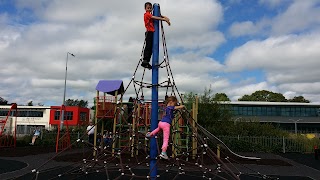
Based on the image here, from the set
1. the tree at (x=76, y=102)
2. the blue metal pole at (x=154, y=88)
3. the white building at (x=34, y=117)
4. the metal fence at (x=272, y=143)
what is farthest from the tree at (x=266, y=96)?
the blue metal pole at (x=154, y=88)

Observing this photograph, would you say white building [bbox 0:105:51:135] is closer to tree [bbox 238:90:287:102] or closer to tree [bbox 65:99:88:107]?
tree [bbox 65:99:88:107]

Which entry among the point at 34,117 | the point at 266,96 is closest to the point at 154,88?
the point at 34,117

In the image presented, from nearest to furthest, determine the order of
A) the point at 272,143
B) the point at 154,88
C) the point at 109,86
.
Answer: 1. the point at 154,88
2. the point at 109,86
3. the point at 272,143

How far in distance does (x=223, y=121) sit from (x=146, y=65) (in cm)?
1753

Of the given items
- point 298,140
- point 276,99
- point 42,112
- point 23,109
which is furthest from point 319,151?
point 276,99

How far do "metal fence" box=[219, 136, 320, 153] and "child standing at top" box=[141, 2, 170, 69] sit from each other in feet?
44.8

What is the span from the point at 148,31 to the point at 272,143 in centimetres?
1551

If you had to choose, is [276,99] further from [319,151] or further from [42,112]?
[319,151]

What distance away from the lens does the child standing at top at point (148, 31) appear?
21.1 ft

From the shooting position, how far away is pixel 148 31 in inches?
255

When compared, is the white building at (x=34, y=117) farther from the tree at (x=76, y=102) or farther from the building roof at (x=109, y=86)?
the building roof at (x=109, y=86)

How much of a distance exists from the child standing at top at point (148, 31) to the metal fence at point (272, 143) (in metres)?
13.7

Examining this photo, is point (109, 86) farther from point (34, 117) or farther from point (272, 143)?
point (34, 117)

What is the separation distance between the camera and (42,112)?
54344 millimetres
